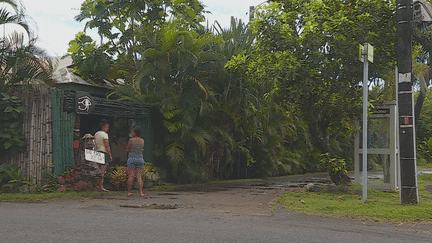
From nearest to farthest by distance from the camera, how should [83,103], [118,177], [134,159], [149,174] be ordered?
[134,159], [83,103], [118,177], [149,174]

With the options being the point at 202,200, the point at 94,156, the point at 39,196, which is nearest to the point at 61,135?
the point at 94,156

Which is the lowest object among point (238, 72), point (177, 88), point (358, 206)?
point (358, 206)

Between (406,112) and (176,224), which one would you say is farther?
(406,112)

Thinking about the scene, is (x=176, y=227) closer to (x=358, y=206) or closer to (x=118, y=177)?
(x=358, y=206)

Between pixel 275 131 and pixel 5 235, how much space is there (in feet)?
42.5

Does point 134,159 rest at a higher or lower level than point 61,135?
lower

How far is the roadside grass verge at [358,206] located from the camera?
8695mm

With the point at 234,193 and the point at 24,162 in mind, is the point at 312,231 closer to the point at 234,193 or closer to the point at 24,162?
the point at 234,193

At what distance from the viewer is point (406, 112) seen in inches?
397

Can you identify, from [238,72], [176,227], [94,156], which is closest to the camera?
[176,227]

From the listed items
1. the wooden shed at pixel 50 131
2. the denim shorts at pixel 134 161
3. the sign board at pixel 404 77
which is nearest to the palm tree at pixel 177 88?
the wooden shed at pixel 50 131

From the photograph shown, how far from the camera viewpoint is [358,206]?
9.66m

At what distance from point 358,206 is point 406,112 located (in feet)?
7.07

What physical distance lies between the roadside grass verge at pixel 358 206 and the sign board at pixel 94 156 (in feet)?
14.7
